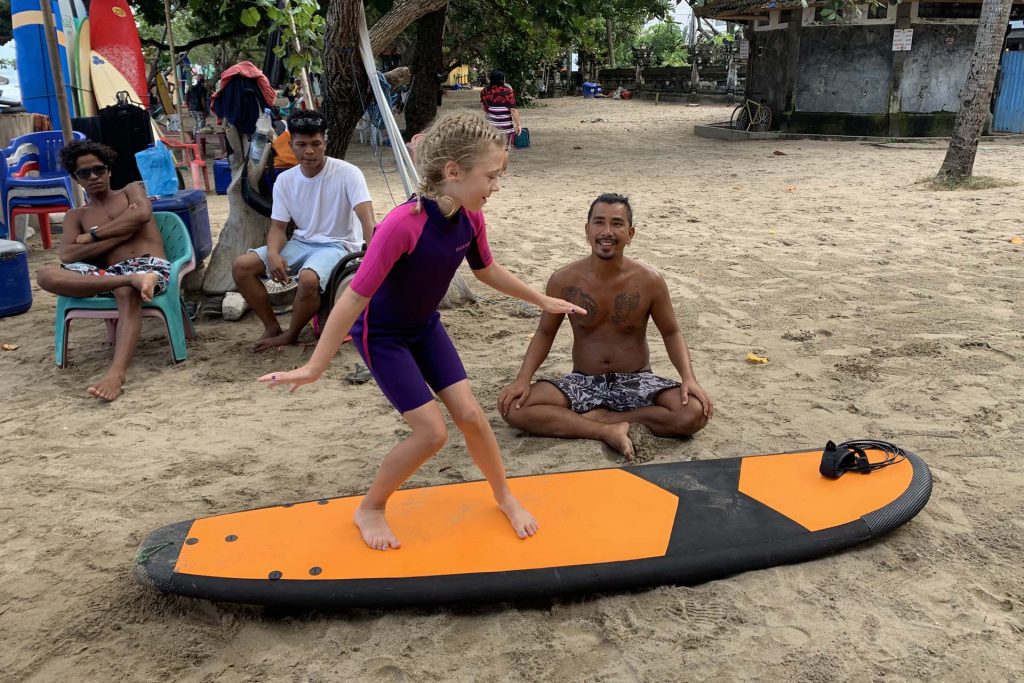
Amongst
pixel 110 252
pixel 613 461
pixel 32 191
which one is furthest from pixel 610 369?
pixel 32 191

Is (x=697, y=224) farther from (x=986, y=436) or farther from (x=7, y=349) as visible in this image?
(x=7, y=349)

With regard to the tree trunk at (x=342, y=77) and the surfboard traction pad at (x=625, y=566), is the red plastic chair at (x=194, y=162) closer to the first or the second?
the tree trunk at (x=342, y=77)

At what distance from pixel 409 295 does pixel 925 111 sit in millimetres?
15678

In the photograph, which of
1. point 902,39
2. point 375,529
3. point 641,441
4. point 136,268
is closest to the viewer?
point 375,529

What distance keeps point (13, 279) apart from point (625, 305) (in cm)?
443

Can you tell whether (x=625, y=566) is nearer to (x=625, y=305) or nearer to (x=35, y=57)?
(x=625, y=305)

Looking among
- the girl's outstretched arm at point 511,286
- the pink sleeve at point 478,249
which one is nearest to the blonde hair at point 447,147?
the pink sleeve at point 478,249

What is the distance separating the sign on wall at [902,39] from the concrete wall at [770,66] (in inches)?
76.5

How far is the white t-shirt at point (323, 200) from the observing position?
4941 mm

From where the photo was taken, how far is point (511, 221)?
8242mm

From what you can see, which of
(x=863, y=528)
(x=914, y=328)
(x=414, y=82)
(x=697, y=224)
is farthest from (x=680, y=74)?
(x=863, y=528)

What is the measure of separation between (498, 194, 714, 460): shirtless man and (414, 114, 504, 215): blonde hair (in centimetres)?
111

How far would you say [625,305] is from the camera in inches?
139

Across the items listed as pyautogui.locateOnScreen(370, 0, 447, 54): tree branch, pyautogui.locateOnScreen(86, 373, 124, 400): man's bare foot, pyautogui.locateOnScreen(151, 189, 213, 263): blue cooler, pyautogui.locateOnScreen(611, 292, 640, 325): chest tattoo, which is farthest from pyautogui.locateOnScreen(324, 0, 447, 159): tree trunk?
pyautogui.locateOnScreen(611, 292, 640, 325): chest tattoo
